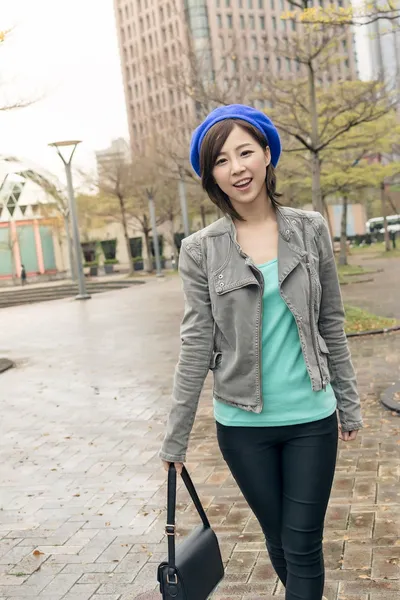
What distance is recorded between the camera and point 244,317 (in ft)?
8.67

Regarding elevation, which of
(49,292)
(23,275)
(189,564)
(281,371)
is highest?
(281,371)

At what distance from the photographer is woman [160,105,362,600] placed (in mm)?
2654

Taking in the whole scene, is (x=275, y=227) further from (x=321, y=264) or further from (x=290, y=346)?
(x=290, y=346)

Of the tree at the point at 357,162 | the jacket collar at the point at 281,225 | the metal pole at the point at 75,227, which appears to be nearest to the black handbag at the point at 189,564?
the jacket collar at the point at 281,225

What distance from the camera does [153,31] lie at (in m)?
107

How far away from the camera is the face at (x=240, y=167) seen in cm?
272

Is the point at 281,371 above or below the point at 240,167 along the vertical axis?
below

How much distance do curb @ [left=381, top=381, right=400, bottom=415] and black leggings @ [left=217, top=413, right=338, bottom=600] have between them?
473 cm

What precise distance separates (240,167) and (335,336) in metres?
0.62

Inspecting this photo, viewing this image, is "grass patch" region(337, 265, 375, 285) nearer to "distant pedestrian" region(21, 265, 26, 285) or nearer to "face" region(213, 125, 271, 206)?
"face" region(213, 125, 271, 206)

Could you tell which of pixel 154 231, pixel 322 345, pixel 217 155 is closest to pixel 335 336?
pixel 322 345

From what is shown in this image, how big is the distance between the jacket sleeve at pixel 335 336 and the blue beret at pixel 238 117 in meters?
0.29

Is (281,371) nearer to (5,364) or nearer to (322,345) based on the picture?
(322,345)

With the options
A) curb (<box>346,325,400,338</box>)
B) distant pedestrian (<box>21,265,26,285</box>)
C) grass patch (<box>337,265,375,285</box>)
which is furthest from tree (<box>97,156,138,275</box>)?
curb (<box>346,325,400,338</box>)
